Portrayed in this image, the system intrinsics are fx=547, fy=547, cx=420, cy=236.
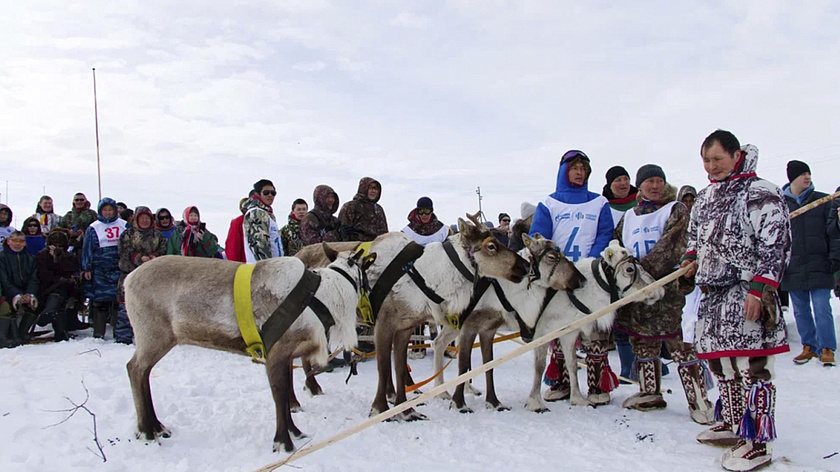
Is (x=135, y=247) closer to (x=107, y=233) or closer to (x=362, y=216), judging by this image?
(x=107, y=233)

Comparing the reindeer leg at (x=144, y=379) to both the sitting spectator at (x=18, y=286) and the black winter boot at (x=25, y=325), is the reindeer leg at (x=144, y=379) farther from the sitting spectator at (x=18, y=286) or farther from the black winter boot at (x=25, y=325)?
the black winter boot at (x=25, y=325)

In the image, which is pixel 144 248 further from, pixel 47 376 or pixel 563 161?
pixel 563 161

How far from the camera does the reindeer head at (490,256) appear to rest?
17.9 ft

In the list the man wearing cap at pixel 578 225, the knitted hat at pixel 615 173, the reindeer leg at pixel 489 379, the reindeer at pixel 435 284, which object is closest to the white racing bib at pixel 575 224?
the man wearing cap at pixel 578 225

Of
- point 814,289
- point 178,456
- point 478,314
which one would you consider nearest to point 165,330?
point 178,456

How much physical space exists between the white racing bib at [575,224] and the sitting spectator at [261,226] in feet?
11.6

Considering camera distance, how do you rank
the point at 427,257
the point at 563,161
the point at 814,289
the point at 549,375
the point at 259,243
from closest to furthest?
the point at 427,257 → the point at 563,161 → the point at 549,375 → the point at 259,243 → the point at 814,289

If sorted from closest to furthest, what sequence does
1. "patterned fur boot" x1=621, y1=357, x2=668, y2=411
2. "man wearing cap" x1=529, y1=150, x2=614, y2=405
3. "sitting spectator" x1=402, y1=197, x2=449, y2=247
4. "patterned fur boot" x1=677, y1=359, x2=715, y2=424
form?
"patterned fur boot" x1=677, y1=359, x2=715, y2=424 < "patterned fur boot" x1=621, y1=357, x2=668, y2=411 < "man wearing cap" x1=529, y1=150, x2=614, y2=405 < "sitting spectator" x1=402, y1=197, x2=449, y2=247

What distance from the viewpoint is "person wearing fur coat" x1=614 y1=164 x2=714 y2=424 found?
5.41 meters

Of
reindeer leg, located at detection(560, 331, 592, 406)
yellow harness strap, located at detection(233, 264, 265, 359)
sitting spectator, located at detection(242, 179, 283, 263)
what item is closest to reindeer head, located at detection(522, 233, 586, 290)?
reindeer leg, located at detection(560, 331, 592, 406)

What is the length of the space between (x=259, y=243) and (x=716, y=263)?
204 inches

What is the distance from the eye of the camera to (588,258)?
624 centimetres

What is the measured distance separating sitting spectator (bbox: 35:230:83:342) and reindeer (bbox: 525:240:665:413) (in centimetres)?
868

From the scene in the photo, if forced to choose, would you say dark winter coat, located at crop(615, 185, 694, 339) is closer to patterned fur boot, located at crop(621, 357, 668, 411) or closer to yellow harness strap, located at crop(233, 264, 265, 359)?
patterned fur boot, located at crop(621, 357, 668, 411)
